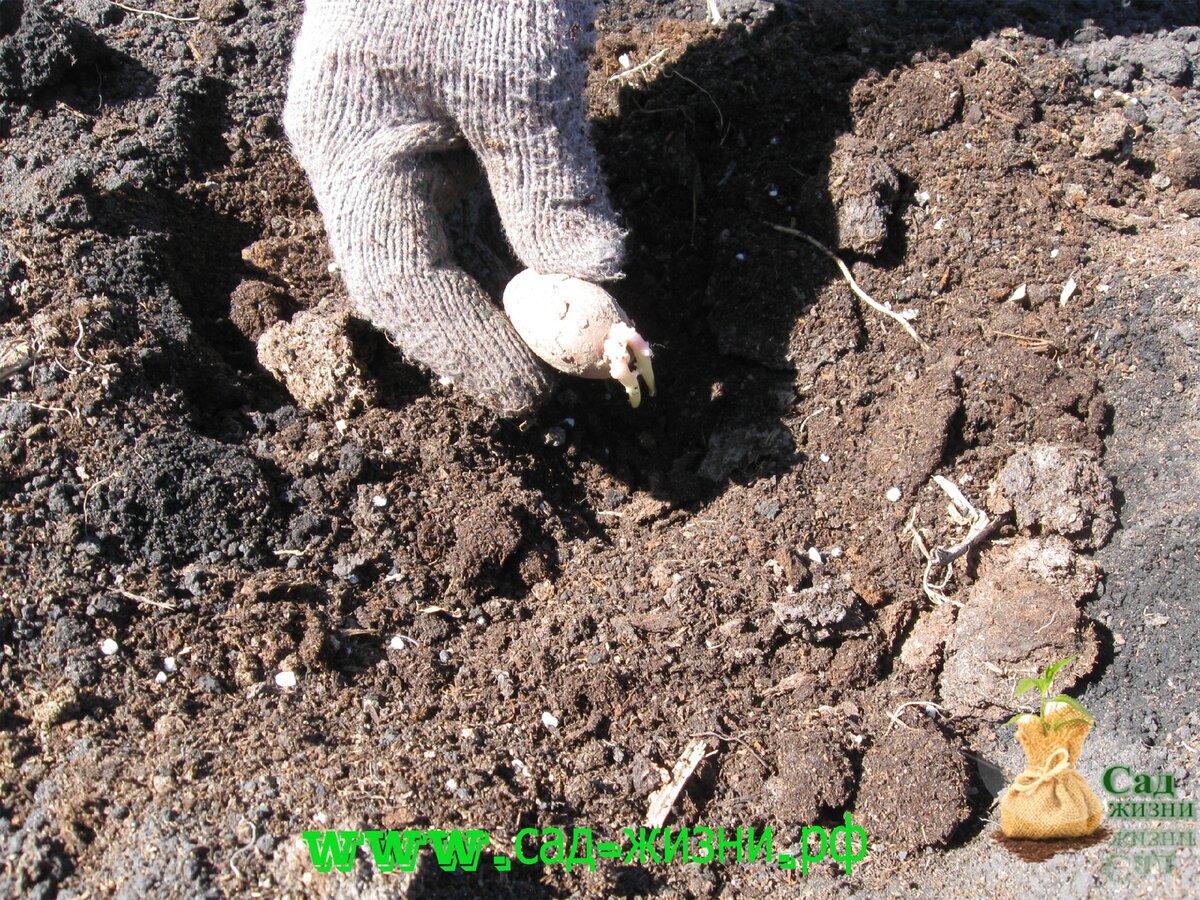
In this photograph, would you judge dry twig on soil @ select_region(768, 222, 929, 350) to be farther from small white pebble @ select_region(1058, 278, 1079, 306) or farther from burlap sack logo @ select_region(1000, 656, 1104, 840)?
burlap sack logo @ select_region(1000, 656, 1104, 840)

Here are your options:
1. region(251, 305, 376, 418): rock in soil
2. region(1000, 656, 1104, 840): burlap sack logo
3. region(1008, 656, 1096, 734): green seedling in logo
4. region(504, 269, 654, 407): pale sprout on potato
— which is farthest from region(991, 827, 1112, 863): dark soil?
region(251, 305, 376, 418): rock in soil

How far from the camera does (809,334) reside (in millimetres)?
2330

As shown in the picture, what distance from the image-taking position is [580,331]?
6.00 ft

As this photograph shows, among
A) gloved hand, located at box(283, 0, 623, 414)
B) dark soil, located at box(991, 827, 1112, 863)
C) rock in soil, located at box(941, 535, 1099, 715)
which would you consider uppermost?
gloved hand, located at box(283, 0, 623, 414)

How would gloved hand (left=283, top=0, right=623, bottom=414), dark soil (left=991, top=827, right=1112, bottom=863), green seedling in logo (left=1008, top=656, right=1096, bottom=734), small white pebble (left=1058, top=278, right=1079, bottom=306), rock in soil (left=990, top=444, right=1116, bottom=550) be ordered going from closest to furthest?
dark soil (left=991, top=827, right=1112, bottom=863)
green seedling in logo (left=1008, top=656, right=1096, bottom=734)
gloved hand (left=283, top=0, right=623, bottom=414)
rock in soil (left=990, top=444, right=1116, bottom=550)
small white pebble (left=1058, top=278, right=1079, bottom=306)

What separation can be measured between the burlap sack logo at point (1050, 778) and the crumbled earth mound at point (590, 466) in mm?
59

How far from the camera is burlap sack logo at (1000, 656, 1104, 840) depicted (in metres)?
1.64

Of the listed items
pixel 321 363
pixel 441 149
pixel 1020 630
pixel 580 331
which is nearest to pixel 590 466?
pixel 580 331

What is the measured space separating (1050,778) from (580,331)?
131 cm

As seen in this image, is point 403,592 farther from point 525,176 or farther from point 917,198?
point 917,198

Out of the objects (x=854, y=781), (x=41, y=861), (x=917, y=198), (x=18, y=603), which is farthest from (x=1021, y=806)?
(x=18, y=603)

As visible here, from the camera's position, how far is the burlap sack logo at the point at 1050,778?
5.37ft

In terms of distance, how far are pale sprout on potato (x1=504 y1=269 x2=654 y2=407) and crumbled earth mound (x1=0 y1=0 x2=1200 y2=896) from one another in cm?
36

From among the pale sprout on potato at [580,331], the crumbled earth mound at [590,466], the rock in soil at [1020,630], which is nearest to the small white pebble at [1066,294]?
the crumbled earth mound at [590,466]
